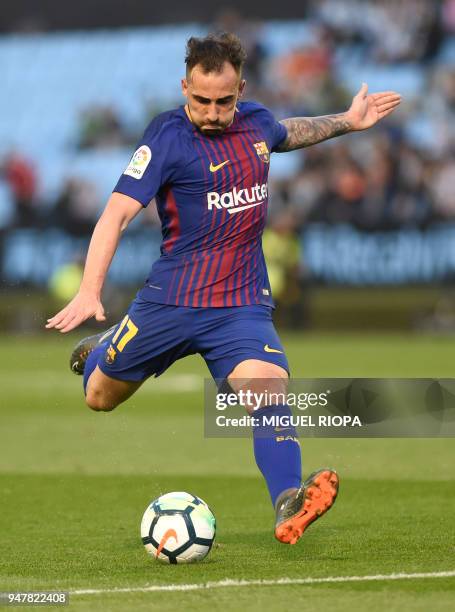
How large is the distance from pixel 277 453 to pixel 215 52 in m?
1.80

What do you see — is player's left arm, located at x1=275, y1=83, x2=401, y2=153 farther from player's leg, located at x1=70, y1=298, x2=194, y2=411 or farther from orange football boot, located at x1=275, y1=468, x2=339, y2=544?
orange football boot, located at x1=275, y1=468, x2=339, y2=544

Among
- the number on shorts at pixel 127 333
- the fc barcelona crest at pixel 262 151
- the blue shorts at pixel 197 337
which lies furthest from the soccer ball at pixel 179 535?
the fc barcelona crest at pixel 262 151

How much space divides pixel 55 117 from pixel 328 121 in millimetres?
22842

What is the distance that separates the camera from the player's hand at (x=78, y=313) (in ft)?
17.5

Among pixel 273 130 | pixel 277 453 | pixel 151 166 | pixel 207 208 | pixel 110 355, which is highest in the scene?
pixel 273 130

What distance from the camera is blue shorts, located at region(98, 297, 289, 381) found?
5879 mm

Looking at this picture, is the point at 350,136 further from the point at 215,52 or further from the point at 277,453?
the point at 277,453

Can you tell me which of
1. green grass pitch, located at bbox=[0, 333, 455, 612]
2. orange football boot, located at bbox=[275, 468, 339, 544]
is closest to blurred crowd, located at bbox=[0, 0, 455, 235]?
green grass pitch, located at bbox=[0, 333, 455, 612]

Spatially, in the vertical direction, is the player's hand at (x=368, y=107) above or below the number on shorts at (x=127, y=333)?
above

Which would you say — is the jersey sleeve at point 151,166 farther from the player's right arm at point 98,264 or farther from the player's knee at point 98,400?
the player's knee at point 98,400

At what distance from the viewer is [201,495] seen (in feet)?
25.8

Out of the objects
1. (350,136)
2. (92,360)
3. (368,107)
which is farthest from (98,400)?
(350,136)

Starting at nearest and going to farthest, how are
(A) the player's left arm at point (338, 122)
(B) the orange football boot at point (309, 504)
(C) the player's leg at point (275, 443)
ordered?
(B) the orange football boot at point (309, 504) < (C) the player's leg at point (275, 443) < (A) the player's left arm at point (338, 122)

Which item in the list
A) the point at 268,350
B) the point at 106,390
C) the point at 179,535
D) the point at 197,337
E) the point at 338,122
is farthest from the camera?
the point at 338,122
